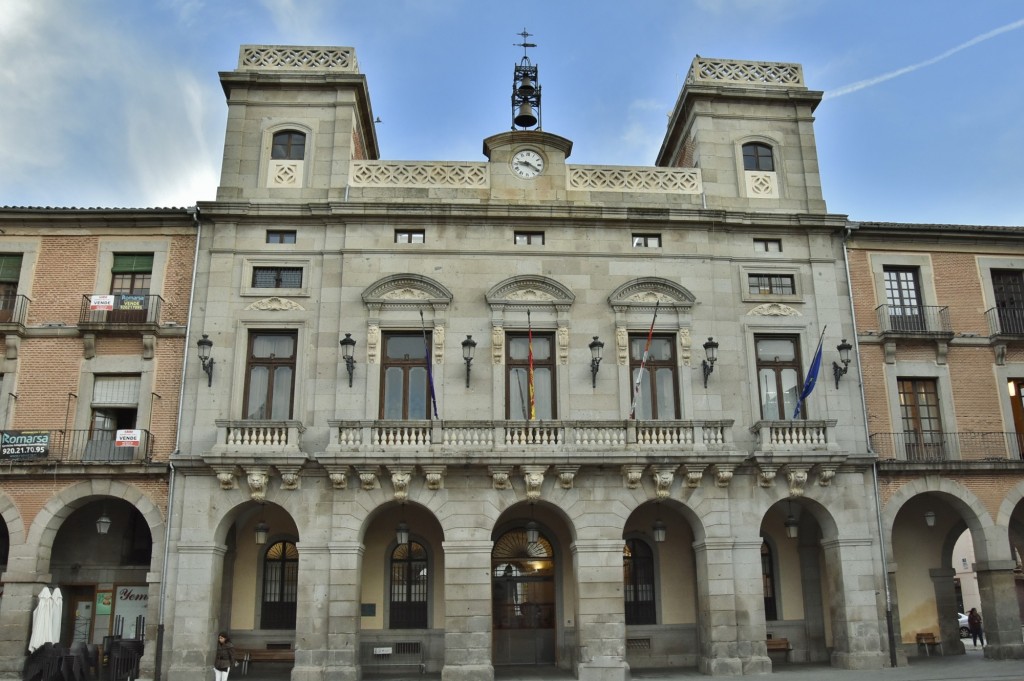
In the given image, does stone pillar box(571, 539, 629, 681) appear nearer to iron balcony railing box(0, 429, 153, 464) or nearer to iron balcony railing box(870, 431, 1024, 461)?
iron balcony railing box(870, 431, 1024, 461)

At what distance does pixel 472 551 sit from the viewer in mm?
23219

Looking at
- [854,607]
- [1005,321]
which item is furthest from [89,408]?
[1005,321]

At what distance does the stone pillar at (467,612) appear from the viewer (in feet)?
73.4

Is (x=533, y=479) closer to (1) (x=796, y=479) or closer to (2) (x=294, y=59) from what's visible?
(1) (x=796, y=479)

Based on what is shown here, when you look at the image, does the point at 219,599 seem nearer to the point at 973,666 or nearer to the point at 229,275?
the point at 229,275

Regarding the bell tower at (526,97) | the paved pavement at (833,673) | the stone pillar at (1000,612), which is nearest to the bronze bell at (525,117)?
the bell tower at (526,97)

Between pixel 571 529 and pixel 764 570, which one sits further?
pixel 764 570

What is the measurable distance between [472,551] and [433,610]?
3165mm

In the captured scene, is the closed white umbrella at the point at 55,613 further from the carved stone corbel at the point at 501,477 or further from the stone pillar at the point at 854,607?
the stone pillar at the point at 854,607

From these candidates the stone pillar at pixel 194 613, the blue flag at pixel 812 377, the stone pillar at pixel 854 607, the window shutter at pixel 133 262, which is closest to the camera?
the stone pillar at pixel 194 613

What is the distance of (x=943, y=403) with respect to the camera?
26.7 m

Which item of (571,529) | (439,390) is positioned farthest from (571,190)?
(571,529)

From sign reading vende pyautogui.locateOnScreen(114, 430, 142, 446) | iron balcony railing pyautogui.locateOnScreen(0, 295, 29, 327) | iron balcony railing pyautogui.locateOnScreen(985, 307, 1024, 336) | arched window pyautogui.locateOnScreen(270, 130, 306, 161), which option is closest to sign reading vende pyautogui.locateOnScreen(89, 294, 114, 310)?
iron balcony railing pyautogui.locateOnScreen(0, 295, 29, 327)

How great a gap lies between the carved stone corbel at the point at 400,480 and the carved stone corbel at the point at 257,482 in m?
3.30
